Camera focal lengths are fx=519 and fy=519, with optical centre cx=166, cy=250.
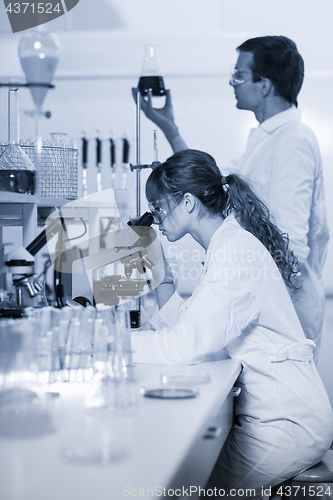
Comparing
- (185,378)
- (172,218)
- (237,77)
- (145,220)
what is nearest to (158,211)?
(172,218)

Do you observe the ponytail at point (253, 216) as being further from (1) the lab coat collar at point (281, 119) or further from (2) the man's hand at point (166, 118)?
(2) the man's hand at point (166, 118)

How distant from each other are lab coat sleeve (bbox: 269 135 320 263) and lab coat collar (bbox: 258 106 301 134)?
0.59ft

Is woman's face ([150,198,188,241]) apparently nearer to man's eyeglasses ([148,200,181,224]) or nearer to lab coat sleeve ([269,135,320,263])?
man's eyeglasses ([148,200,181,224])

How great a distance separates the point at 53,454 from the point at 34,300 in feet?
2.45

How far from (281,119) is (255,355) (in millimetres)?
1609

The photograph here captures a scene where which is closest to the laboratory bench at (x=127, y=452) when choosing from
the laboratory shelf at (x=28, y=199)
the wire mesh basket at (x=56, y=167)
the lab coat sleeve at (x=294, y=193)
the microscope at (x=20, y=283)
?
the microscope at (x=20, y=283)

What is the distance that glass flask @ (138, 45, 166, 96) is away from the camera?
269 cm

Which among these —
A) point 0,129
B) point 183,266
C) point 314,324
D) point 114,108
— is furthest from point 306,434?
point 0,129

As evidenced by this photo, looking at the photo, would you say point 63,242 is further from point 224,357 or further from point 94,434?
point 94,434

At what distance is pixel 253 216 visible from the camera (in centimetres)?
153

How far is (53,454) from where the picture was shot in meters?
0.70

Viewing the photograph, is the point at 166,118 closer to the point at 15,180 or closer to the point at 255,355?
the point at 15,180

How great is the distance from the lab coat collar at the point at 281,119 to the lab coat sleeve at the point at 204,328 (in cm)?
154

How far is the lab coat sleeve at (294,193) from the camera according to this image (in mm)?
2402
